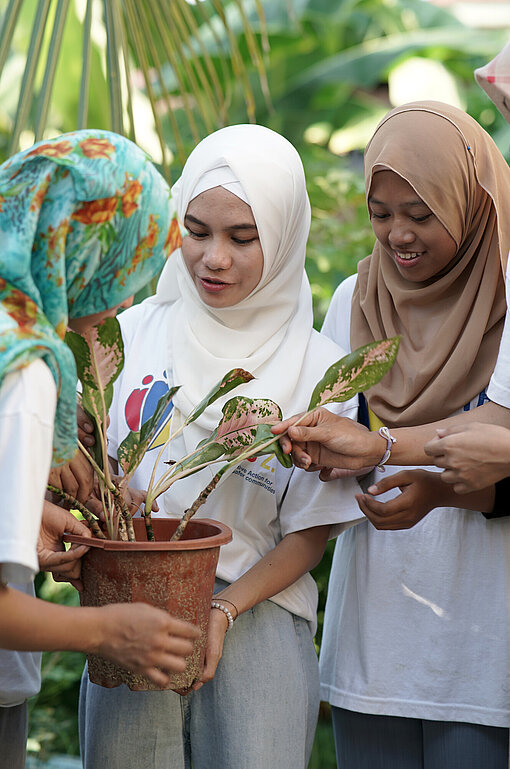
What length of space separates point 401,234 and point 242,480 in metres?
0.68

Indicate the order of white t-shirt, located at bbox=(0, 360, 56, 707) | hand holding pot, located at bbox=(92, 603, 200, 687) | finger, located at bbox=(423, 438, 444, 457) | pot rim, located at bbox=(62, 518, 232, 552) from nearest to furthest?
white t-shirt, located at bbox=(0, 360, 56, 707) < hand holding pot, located at bbox=(92, 603, 200, 687) < pot rim, located at bbox=(62, 518, 232, 552) < finger, located at bbox=(423, 438, 444, 457)

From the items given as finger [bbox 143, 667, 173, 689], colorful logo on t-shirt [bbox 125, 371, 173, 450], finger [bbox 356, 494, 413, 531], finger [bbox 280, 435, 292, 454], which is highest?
colorful logo on t-shirt [bbox 125, 371, 173, 450]

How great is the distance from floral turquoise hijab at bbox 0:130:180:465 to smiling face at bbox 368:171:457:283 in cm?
80

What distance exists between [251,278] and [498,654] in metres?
1.01

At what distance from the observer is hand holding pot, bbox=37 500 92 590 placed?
1.69 meters

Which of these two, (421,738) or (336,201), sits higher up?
(336,201)

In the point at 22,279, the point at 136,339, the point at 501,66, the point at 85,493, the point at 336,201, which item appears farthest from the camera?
the point at 336,201

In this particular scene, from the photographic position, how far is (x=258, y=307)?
2137mm

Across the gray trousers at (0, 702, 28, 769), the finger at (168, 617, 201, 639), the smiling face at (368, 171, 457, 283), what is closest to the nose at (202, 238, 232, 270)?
the smiling face at (368, 171, 457, 283)

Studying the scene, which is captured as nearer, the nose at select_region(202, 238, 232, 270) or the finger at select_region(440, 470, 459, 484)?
the finger at select_region(440, 470, 459, 484)

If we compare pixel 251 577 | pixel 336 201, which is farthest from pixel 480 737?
pixel 336 201

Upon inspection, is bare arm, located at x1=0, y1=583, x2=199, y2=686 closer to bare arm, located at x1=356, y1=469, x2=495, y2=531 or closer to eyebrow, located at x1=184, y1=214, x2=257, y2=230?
bare arm, located at x1=356, y1=469, x2=495, y2=531

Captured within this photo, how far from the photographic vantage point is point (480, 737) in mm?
2025

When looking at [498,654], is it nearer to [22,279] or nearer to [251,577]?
[251,577]
